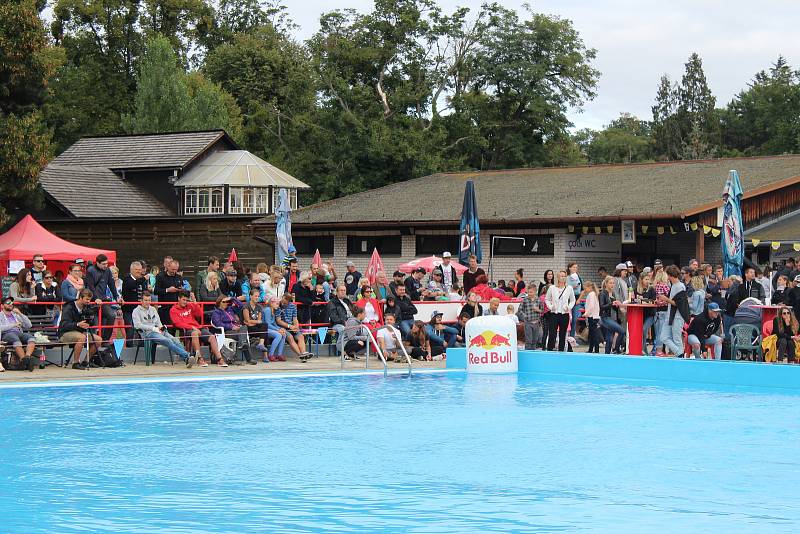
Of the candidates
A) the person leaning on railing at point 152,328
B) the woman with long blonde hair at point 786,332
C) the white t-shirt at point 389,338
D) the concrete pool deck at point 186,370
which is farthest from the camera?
the white t-shirt at point 389,338

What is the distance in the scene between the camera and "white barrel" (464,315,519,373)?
20.7 m

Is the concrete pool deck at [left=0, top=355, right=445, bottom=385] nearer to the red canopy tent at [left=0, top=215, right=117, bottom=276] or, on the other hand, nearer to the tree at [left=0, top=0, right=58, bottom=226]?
the red canopy tent at [left=0, top=215, right=117, bottom=276]

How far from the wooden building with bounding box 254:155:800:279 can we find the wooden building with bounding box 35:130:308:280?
24.8 ft

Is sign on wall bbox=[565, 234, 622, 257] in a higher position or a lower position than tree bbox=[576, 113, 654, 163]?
lower

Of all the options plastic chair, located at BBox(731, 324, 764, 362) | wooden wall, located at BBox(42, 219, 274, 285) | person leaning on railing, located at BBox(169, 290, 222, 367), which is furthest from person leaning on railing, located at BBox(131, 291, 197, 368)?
wooden wall, located at BBox(42, 219, 274, 285)

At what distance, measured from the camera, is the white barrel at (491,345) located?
67.8 feet

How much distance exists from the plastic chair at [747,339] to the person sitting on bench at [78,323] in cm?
1091

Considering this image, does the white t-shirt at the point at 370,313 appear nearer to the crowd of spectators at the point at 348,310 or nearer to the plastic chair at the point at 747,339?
the crowd of spectators at the point at 348,310

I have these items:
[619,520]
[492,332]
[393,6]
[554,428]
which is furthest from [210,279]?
[393,6]

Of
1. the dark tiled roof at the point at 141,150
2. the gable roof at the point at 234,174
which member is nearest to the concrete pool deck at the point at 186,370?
the gable roof at the point at 234,174

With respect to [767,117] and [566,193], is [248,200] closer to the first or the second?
[566,193]

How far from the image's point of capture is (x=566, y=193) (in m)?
36.7

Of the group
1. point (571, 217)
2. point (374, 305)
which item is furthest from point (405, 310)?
point (571, 217)

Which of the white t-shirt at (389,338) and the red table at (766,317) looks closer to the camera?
the red table at (766,317)
